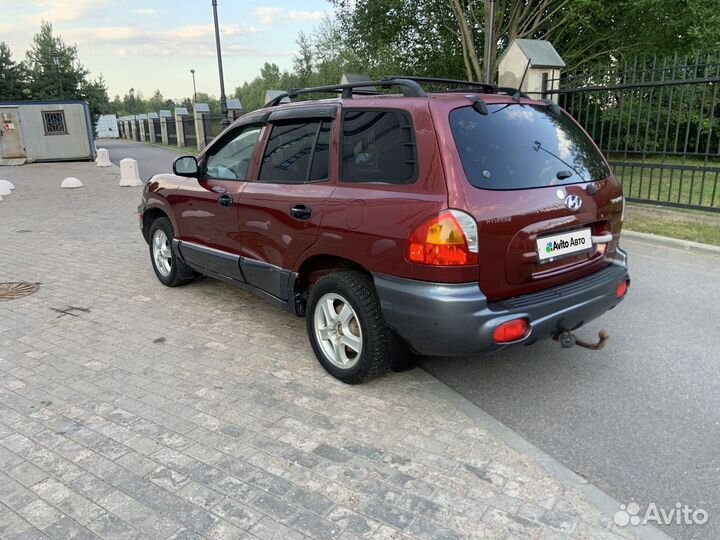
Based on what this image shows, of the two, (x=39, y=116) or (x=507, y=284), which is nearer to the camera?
(x=507, y=284)

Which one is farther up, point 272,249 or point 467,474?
point 272,249

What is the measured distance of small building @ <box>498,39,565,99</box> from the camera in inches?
414

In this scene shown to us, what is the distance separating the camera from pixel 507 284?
3076mm

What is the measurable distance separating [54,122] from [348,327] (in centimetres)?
2630

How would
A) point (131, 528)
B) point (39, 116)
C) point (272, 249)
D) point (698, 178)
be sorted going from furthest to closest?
point (39, 116) < point (698, 178) < point (272, 249) < point (131, 528)

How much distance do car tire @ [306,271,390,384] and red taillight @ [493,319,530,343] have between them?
71cm

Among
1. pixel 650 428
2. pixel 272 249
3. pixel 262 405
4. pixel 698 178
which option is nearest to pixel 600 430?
pixel 650 428

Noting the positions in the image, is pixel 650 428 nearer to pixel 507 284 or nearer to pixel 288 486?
pixel 507 284

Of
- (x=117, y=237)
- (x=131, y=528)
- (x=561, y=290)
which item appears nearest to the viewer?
(x=131, y=528)

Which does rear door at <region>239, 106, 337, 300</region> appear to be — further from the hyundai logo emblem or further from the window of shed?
the window of shed

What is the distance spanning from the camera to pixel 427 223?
295 centimetres

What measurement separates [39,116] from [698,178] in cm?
2547

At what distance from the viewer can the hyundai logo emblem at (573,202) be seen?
331 cm

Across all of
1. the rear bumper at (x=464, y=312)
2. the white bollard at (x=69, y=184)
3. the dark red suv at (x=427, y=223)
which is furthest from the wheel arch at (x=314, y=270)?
the white bollard at (x=69, y=184)
